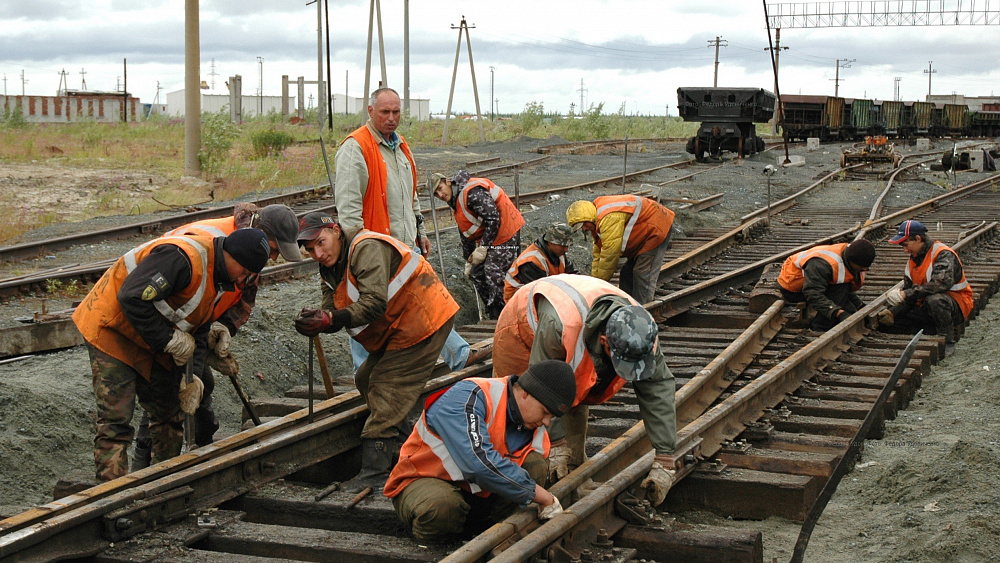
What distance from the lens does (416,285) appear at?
4.99m

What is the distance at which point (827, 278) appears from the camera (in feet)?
27.5

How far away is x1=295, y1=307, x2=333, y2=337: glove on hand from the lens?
453cm

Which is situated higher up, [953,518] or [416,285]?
[416,285]

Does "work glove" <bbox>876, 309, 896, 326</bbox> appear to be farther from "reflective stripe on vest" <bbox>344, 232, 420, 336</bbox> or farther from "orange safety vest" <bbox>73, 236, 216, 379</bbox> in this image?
"orange safety vest" <bbox>73, 236, 216, 379</bbox>

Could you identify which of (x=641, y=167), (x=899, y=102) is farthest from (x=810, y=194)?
(x=899, y=102)

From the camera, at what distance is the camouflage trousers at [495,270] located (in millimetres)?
8492

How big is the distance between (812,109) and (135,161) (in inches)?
1016

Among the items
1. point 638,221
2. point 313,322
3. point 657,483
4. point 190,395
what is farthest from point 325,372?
point 638,221

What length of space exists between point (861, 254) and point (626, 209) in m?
2.00

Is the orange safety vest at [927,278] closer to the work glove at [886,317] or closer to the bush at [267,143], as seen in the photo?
the work glove at [886,317]

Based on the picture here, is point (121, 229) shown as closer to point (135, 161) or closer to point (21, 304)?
point (21, 304)

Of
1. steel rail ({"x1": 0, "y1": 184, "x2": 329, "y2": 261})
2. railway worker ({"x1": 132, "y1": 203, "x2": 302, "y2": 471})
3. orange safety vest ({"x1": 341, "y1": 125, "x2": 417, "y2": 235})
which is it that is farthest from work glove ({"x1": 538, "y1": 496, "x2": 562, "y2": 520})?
steel rail ({"x1": 0, "y1": 184, "x2": 329, "y2": 261})

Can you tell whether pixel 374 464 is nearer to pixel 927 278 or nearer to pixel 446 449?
pixel 446 449

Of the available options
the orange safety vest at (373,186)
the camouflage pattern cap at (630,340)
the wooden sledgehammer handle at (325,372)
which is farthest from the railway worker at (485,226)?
the camouflage pattern cap at (630,340)
